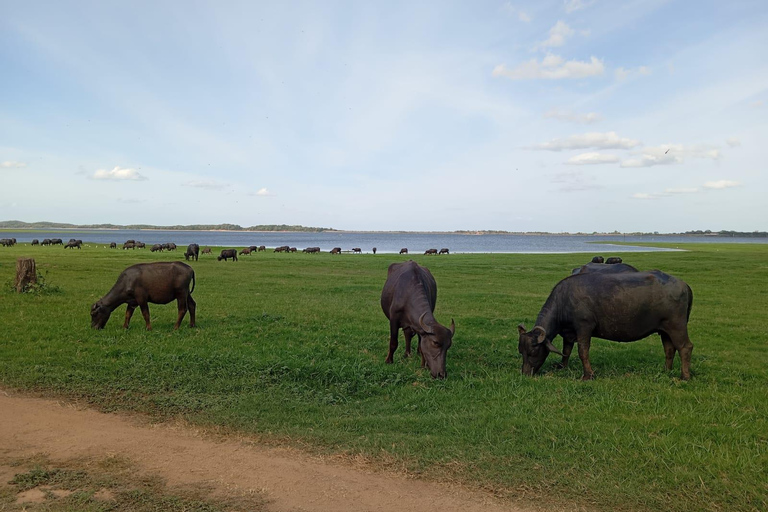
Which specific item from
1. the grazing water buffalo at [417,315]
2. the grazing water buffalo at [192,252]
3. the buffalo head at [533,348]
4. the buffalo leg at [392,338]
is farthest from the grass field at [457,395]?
the grazing water buffalo at [192,252]

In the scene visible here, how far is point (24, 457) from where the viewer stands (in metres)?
5.75

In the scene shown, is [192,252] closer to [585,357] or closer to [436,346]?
[436,346]

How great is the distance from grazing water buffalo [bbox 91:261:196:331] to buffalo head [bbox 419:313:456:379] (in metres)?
6.64

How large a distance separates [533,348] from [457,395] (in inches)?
82.7

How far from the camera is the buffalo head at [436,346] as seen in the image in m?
8.71

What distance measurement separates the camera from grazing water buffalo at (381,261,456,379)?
877 cm

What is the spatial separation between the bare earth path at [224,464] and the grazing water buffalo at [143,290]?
4933 mm

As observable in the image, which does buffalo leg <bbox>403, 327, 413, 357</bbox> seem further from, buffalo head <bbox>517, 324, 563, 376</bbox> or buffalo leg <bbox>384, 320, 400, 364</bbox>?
buffalo head <bbox>517, 324, 563, 376</bbox>

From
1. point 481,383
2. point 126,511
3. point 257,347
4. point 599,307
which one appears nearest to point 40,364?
point 257,347

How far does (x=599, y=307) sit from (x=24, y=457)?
9054mm

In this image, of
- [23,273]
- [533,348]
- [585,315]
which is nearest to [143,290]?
[23,273]

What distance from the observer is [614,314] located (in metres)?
8.95

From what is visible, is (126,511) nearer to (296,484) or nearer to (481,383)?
(296,484)

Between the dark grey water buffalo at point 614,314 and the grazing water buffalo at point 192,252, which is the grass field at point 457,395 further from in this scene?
the grazing water buffalo at point 192,252
